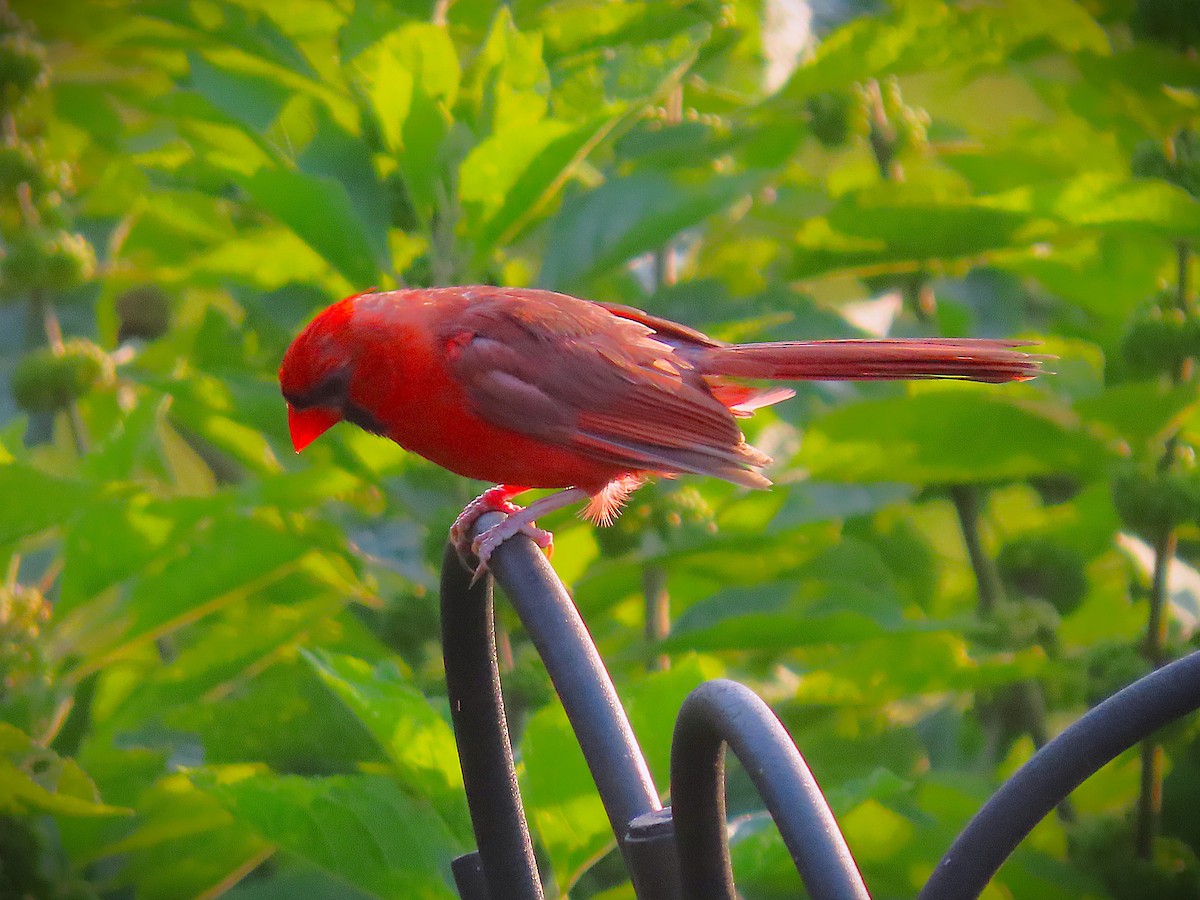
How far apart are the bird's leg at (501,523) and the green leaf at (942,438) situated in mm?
456

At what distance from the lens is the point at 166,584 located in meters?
2.63

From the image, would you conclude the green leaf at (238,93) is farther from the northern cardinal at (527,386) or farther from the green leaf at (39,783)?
the green leaf at (39,783)

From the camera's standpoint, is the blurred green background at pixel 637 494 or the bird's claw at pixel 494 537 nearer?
the bird's claw at pixel 494 537

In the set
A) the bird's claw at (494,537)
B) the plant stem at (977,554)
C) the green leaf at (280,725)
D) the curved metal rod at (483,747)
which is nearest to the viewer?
the curved metal rod at (483,747)

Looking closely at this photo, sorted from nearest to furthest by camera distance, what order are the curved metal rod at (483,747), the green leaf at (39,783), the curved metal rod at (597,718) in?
the curved metal rod at (597,718) < the curved metal rod at (483,747) < the green leaf at (39,783)

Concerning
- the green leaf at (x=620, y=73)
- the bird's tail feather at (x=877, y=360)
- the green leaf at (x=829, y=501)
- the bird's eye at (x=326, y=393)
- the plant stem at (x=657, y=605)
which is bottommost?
the plant stem at (x=657, y=605)

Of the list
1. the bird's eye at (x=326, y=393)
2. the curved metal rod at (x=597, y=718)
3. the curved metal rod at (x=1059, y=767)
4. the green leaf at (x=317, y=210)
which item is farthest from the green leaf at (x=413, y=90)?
the curved metal rod at (x=1059, y=767)

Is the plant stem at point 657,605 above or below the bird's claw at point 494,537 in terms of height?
below

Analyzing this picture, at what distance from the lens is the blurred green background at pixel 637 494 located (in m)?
2.45

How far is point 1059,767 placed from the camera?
4.66ft

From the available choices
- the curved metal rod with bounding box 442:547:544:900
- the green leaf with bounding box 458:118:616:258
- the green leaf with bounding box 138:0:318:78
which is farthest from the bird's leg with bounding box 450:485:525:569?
the green leaf with bounding box 138:0:318:78

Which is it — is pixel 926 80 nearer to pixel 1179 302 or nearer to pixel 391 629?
pixel 1179 302

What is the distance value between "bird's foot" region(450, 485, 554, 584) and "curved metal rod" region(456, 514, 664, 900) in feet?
0.74

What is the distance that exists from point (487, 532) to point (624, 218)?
751mm
